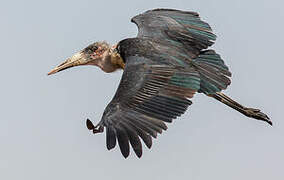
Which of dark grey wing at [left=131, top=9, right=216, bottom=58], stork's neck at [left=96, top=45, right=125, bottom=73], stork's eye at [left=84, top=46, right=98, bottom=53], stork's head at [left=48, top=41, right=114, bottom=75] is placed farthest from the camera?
stork's eye at [left=84, top=46, right=98, bottom=53]

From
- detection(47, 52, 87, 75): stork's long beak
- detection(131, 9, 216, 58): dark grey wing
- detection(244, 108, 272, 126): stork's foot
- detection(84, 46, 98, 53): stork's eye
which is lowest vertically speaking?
detection(244, 108, 272, 126): stork's foot

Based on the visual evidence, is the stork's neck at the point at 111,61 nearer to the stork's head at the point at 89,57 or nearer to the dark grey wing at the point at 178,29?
the stork's head at the point at 89,57

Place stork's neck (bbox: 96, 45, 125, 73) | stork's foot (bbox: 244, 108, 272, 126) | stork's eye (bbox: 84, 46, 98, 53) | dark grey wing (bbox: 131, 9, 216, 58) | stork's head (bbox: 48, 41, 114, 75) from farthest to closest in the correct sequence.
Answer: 1. stork's eye (bbox: 84, 46, 98, 53)
2. stork's head (bbox: 48, 41, 114, 75)
3. stork's neck (bbox: 96, 45, 125, 73)
4. stork's foot (bbox: 244, 108, 272, 126)
5. dark grey wing (bbox: 131, 9, 216, 58)

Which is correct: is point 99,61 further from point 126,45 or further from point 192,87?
point 192,87

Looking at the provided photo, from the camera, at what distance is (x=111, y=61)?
68.8 ft

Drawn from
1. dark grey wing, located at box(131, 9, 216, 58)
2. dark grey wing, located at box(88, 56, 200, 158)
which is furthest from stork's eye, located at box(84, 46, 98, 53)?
dark grey wing, located at box(88, 56, 200, 158)

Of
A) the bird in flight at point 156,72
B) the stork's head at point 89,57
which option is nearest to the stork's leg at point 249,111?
the bird in flight at point 156,72

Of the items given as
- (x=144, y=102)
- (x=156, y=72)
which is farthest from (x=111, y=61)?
(x=144, y=102)

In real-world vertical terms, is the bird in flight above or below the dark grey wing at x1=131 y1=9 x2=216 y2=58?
below

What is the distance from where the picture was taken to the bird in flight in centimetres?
1677

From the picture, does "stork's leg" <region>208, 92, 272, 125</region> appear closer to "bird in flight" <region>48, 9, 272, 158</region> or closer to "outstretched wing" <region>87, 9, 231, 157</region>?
"bird in flight" <region>48, 9, 272, 158</region>

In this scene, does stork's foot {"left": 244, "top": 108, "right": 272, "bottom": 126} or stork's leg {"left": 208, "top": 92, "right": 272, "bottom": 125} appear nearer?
stork's leg {"left": 208, "top": 92, "right": 272, "bottom": 125}

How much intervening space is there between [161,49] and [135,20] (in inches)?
86.1

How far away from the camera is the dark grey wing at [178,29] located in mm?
20062
